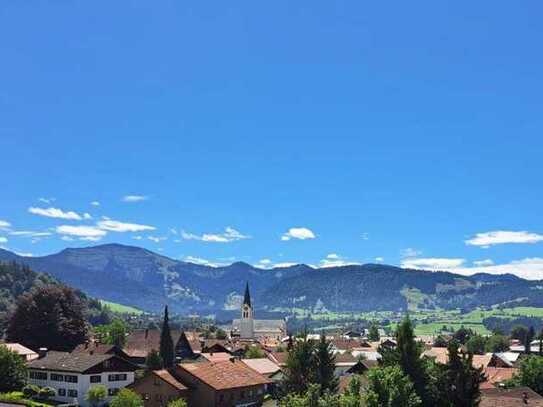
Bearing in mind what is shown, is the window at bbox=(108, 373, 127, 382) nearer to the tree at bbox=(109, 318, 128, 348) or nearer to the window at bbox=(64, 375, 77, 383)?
the window at bbox=(64, 375, 77, 383)

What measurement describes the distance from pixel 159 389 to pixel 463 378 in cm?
3983

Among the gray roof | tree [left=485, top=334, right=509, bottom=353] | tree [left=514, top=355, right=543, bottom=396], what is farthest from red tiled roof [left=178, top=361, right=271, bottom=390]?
tree [left=485, top=334, right=509, bottom=353]

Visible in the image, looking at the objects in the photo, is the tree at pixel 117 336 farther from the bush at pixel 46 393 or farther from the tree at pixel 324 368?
the tree at pixel 324 368

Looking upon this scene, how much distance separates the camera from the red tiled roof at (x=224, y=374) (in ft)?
262

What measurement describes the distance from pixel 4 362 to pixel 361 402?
48.7 m

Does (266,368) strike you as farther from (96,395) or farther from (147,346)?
(96,395)

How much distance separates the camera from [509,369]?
105 meters

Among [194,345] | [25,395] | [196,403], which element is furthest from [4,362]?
[194,345]

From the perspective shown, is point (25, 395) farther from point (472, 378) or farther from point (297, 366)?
point (472, 378)

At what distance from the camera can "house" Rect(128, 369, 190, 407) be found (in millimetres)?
77375

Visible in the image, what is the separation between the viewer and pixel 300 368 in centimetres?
6631

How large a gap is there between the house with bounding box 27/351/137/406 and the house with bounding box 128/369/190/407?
6537 mm

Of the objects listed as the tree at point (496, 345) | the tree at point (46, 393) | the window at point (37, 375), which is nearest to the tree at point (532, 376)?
the tree at point (46, 393)

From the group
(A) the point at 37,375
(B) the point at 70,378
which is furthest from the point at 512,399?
(A) the point at 37,375
